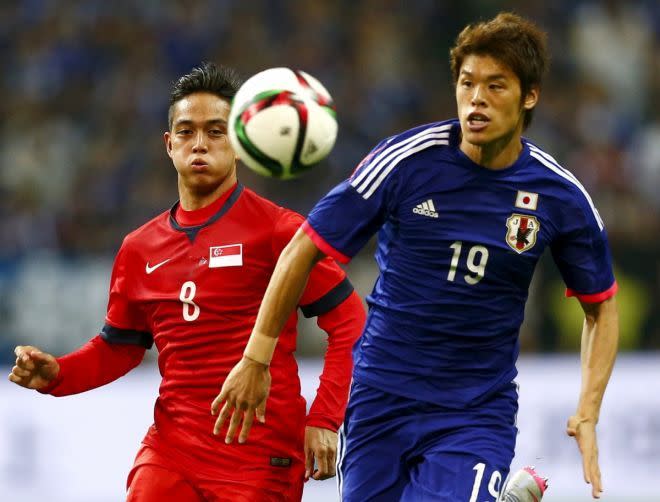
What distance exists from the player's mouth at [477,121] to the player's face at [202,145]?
1.13 m

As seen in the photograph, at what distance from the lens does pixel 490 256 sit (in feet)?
15.4

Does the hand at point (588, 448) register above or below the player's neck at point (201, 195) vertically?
below

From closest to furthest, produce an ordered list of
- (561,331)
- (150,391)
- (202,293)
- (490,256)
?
(490,256)
(202,293)
(150,391)
(561,331)

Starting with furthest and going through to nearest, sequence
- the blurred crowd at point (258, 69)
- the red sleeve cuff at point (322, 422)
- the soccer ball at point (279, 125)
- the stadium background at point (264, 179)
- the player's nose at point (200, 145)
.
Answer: the blurred crowd at point (258, 69)
the stadium background at point (264, 179)
the player's nose at point (200, 145)
the red sleeve cuff at point (322, 422)
the soccer ball at point (279, 125)

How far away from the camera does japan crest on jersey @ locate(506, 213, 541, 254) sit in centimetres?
472

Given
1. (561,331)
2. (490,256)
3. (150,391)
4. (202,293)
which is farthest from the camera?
(561,331)

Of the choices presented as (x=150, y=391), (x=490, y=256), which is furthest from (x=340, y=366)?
(x=150, y=391)

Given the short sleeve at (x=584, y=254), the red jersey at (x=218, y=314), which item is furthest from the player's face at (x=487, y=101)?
the red jersey at (x=218, y=314)

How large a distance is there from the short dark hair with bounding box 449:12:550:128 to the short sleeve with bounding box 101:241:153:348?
160 centimetres

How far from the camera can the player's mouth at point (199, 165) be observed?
5.23 metres

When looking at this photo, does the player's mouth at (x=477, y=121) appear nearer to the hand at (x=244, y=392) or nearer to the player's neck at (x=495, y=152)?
the player's neck at (x=495, y=152)

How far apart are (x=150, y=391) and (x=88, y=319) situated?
151 cm

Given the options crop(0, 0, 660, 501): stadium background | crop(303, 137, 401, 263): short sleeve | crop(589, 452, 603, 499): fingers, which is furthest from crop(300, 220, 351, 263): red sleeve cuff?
crop(0, 0, 660, 501): stadium background

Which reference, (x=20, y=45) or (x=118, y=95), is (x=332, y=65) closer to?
(x=118, y=95)
